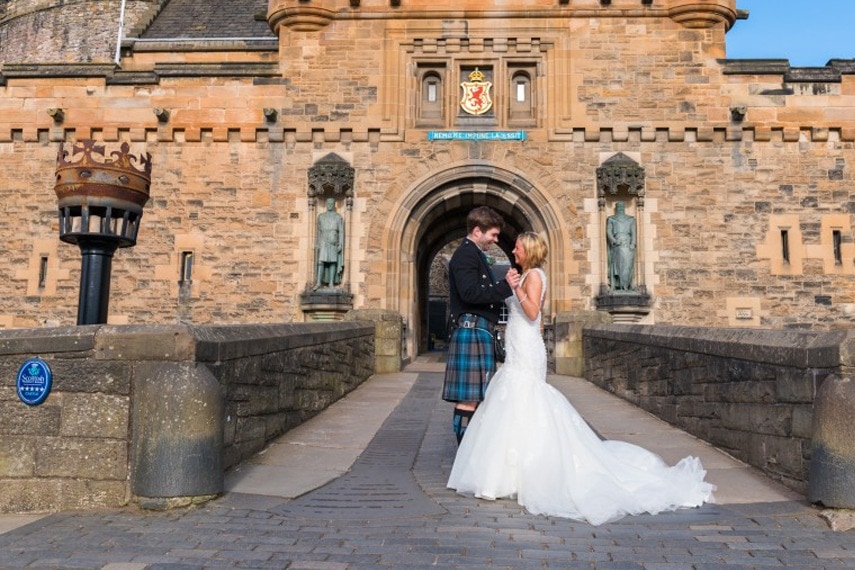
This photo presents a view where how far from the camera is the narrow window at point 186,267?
575 inches

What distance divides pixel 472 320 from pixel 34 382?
2.78 m

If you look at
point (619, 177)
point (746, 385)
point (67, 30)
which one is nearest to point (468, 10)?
point (619, 177)

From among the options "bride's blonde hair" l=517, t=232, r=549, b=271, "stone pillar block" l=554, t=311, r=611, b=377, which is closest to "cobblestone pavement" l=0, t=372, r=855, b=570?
"bride's blonde hair" l=517, t=232, r=549, b=271

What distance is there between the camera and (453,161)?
48.3ft

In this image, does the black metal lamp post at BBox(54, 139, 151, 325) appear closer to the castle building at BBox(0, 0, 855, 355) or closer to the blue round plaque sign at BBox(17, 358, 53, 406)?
the blue round plaque sign at BBox(17, 358, 53, 406)

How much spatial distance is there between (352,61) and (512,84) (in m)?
3.53

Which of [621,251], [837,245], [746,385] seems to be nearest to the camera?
[746,385]

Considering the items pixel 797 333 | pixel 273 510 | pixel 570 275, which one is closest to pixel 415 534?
pixel 273 510

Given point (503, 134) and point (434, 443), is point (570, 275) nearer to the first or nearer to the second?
point (503, 134)

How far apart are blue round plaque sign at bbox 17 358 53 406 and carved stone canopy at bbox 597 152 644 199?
12038 mm

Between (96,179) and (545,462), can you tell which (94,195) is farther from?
(545,462)

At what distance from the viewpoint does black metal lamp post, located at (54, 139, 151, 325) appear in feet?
21.2

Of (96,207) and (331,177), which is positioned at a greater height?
(331,177)

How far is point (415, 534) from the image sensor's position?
139 inches
